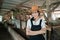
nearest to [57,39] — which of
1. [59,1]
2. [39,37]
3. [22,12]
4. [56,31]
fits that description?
[56,31]

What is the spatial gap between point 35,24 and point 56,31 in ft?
3.73

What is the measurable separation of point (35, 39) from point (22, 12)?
35.8ft

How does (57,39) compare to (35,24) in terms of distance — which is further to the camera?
(57,39)

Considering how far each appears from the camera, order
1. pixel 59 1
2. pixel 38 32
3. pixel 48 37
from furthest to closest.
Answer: pixel 59 1
pixel 48 37
pixel 38 32

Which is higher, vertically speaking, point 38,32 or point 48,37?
point 38,32

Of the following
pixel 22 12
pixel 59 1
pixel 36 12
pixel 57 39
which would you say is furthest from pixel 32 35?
pixel 22 12

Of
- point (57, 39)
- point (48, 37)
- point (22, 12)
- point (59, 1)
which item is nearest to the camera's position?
point (57, 39)

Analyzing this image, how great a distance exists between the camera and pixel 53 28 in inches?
168

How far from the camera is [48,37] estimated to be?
438 centimetres

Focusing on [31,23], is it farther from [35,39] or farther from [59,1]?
[59,1]

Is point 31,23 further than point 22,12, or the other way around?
point 22,12

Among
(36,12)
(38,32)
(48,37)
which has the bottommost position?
(48,37)

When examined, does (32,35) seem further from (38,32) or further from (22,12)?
(22,12)

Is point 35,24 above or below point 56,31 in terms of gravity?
above
